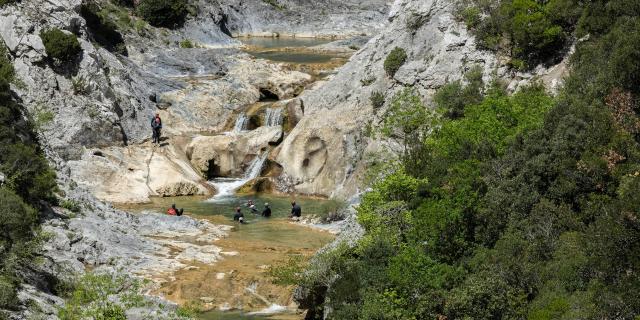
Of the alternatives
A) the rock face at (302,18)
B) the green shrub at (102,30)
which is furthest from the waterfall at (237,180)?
the rock face at (302,18)

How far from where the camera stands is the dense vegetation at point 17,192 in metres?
27.5

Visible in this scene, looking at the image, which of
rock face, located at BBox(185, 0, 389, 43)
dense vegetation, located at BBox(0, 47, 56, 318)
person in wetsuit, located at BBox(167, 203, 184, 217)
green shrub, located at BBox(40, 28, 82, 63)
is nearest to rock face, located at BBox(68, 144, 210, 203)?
person in wetsuit, located at BBox(167, 203, 184, 217)

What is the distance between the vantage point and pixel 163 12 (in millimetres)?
90625

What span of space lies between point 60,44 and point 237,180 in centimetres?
1591

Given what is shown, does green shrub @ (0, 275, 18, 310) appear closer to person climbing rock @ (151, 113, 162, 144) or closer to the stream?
the stream

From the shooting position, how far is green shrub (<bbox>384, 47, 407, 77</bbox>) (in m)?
54.3

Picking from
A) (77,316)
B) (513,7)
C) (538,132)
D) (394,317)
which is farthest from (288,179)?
(77,316)

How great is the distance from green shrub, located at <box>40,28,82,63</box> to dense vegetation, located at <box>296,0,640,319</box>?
2956 cm

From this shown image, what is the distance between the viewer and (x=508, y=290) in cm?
2562

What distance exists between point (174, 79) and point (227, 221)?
25.9 m

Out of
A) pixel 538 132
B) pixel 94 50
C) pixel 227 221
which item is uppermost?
pixel 94 50

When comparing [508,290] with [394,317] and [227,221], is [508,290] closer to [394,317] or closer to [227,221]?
[394,317]

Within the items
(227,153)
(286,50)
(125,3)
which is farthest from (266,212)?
(125,3)

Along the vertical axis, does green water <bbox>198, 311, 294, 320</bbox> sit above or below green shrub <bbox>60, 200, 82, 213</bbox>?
below
